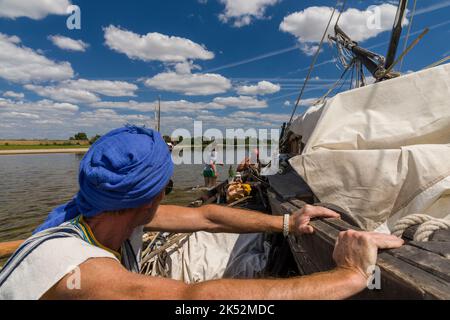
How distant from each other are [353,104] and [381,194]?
3.05ft

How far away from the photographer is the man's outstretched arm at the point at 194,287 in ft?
3.58

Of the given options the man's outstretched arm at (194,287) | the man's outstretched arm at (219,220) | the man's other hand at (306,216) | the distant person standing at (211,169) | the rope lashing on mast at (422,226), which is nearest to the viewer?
the man's outstretched arm at (194,287)

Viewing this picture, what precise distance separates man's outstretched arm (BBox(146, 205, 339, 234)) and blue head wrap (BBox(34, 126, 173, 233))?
797 millimetres

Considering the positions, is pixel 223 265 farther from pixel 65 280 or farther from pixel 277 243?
pixel 65 280

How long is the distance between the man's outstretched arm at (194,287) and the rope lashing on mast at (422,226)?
628 mm

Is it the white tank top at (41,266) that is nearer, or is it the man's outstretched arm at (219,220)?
the white tank top at (41,266)

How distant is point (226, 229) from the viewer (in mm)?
2424

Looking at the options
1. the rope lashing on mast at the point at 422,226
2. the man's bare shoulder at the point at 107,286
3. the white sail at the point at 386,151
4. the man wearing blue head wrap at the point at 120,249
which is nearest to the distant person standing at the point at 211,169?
the white sail at the point at 386,151

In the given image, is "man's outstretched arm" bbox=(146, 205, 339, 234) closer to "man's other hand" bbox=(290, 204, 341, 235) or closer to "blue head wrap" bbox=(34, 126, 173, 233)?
"man's other hand" bbox=(290, 204, 341, 235)

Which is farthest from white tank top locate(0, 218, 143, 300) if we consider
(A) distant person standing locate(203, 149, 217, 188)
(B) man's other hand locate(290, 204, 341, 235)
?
(A) distant person standing locate(203, 149, 217, 188)

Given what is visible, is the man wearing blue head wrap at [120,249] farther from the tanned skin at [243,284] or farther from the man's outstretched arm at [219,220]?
the man's outstretched arm at [219,220]

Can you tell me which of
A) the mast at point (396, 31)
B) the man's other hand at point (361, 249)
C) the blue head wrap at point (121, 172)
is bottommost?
the man's other hand at point (361, 249)

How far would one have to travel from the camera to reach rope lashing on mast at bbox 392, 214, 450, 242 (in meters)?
1.57

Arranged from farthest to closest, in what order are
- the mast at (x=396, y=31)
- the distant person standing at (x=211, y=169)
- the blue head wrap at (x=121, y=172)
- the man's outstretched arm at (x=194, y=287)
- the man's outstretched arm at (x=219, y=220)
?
the distant person standing at (x=211, y=169), the mast at (x=396, y=31), the man's outstretched arm at (x=219, y=220), the blue head wrap at (x=121, y=172), the man's outstretched arm at (x=194, y=287)
